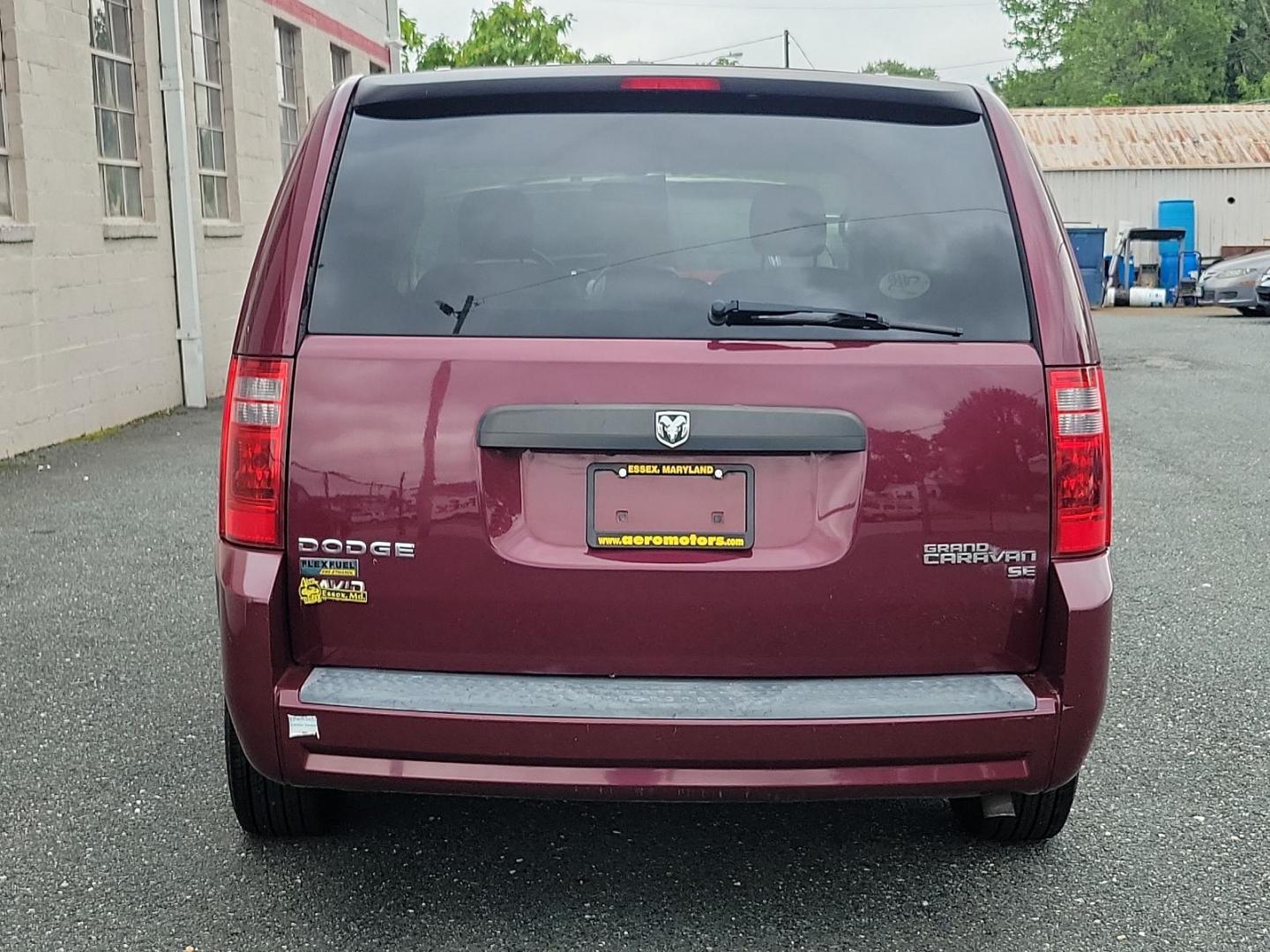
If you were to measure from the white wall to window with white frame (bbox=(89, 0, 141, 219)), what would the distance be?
2382 centimetres

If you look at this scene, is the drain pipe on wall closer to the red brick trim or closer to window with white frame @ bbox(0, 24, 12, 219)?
window with white frame @ bbox(0, 24, 12, 219)

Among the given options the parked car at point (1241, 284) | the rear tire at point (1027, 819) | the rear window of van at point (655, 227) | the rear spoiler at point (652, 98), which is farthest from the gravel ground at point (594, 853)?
the parked car at point (1241, 284)

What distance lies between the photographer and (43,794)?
4.04 meters

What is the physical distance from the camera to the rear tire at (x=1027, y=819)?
3.54m

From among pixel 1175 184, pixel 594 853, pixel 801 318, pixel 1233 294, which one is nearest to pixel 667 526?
pixel 801 318

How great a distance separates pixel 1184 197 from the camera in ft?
105

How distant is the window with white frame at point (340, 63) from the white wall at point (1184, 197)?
18.2 m

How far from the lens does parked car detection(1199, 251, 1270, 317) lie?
2353 cm

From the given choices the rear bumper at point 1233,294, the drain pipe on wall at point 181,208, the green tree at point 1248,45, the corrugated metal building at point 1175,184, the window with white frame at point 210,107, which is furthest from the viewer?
the green tree at point 1248,45

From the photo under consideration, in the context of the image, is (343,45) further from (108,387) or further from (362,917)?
(362,917)

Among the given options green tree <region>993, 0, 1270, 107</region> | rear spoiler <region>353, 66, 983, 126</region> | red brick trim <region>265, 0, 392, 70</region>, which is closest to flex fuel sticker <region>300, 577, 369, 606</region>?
rear spoiler <region>353, 66, 983, 126</region>

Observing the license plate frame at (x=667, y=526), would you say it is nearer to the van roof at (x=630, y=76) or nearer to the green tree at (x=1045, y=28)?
the van roof at (x=630, y=76)

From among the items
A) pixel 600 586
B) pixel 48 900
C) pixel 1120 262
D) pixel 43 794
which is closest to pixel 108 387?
pixel 43 794

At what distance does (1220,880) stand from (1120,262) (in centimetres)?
2683
